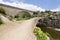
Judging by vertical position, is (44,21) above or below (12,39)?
below

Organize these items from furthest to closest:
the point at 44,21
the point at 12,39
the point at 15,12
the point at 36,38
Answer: the point at 15,12
the point at 44,21
the point at 36,38
the point at 12,39

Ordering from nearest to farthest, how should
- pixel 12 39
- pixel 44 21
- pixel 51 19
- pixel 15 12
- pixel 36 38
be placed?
pixel 12 39, pixel 36 38, pixel 44 21, pixel 51 19, pixel 15 12

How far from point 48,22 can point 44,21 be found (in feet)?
7.17

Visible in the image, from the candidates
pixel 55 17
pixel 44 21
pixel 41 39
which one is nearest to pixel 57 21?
pixel 55 17

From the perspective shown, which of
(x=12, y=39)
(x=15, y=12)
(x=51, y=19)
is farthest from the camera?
(x=15, y=12)

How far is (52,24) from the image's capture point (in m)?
78.2

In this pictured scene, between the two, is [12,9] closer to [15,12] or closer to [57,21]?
[15,12]

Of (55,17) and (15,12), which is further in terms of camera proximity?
(15,12)

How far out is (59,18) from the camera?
8462 centimetres

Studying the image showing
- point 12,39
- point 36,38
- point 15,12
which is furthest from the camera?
point 15,12

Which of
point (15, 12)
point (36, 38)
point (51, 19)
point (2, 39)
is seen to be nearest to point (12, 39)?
point (2, 39)

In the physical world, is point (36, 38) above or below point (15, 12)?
above

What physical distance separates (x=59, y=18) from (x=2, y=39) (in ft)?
213

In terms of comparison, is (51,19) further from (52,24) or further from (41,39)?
(41,39)
